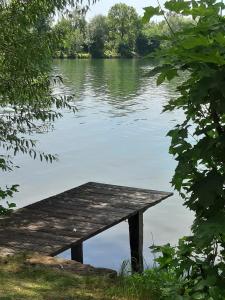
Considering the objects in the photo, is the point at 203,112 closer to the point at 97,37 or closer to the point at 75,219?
the point at 75,219

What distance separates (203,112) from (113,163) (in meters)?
15.6

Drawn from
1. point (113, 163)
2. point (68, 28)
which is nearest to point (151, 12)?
point (68, 28)

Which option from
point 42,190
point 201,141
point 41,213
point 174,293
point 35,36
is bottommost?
point 42,190

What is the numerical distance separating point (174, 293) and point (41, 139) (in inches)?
760

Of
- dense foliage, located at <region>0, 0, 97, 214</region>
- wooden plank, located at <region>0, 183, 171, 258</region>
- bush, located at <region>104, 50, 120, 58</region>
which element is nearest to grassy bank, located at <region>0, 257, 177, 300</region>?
wooden plank, located at <region>0, 183, 171, 258</region>

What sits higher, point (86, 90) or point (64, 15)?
point (64, 15)

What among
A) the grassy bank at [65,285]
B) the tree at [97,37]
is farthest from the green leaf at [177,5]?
the tree at [97,37]

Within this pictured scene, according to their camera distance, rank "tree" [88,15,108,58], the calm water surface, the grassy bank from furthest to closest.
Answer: "tree" [88,15,108,58] → the calm water surface → the grassy bank

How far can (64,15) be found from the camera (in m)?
8.29

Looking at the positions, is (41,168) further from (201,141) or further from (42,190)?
(201,141)

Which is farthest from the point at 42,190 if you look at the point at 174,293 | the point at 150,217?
the point at 174,293

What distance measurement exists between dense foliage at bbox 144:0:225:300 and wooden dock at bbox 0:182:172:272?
12.1ft

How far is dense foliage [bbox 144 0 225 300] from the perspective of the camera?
2275mm

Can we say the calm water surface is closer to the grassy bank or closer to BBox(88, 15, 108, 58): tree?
the grassy bank
